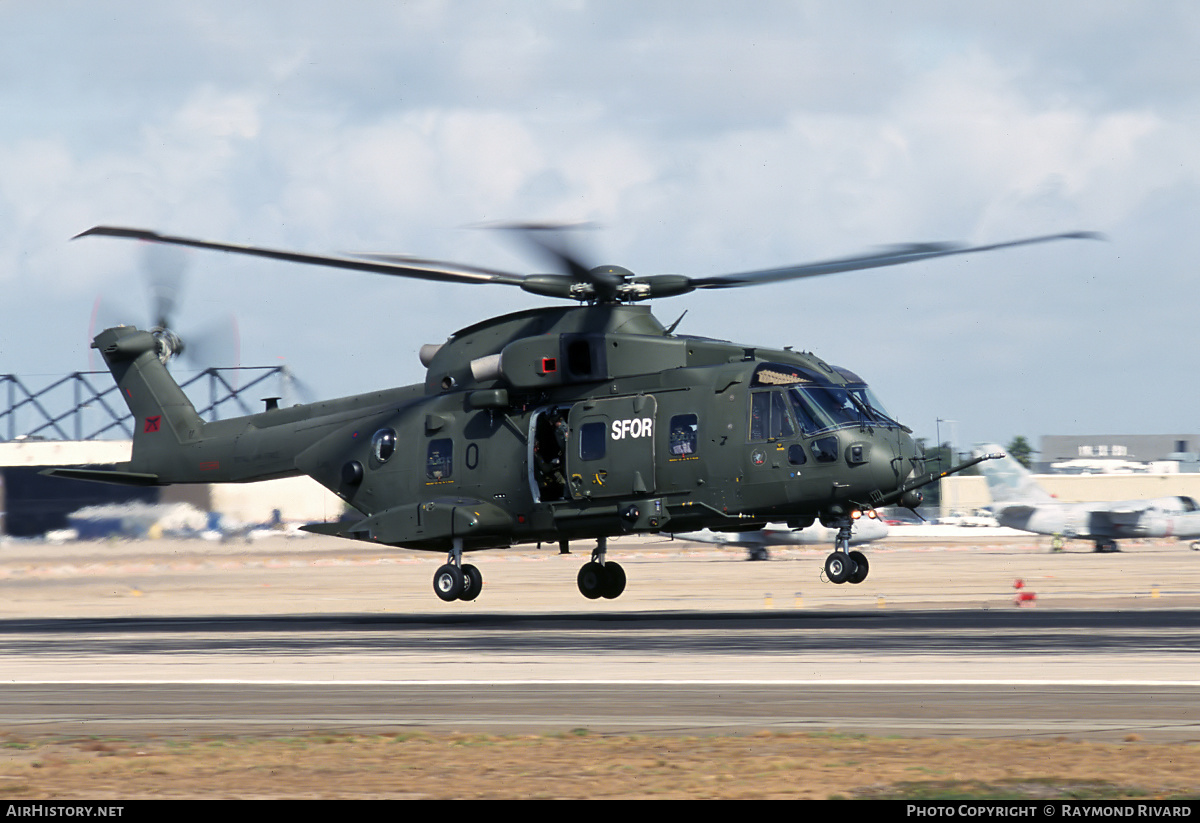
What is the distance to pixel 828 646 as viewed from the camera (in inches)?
732

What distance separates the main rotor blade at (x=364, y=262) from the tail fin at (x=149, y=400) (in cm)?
914

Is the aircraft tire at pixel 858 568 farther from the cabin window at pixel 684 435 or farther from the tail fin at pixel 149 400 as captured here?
the tail fin at pixel 149 400

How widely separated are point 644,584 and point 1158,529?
3089cm

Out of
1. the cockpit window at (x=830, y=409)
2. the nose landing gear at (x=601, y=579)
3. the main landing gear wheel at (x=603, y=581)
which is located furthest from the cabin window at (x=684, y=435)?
the main landing gear wheel at (x=603, y=581)

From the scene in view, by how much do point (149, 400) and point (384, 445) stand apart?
23.6ft

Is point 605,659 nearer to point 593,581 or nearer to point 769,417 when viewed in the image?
point 769,417

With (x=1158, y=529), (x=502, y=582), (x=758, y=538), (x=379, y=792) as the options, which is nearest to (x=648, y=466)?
(x=379, y=792)

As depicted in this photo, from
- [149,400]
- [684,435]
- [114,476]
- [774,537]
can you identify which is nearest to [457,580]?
[684,435]

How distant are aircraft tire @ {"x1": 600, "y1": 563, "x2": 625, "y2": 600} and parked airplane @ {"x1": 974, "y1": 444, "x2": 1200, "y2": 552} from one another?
124ft

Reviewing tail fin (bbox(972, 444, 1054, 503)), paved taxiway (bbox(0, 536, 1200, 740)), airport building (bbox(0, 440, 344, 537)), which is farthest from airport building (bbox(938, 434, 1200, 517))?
paved taxiway (bbox(0, 536, 1200, 740))

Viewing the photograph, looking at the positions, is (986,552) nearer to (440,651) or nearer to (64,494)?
(64,494)

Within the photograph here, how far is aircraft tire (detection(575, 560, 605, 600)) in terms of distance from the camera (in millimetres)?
27500

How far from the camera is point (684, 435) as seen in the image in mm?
23844

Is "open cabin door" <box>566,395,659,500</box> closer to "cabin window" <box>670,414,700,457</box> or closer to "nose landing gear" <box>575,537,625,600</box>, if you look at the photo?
"cabin window" <box>670,414,700,457</box>
